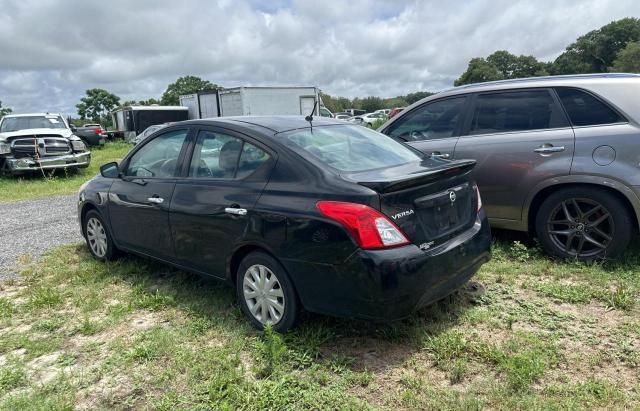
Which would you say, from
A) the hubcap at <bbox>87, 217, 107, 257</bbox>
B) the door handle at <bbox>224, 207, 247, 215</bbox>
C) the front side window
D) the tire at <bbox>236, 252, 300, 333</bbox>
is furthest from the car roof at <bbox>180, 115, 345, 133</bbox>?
the hubcap at <bbox>87, 217, 107, 257</bbox>

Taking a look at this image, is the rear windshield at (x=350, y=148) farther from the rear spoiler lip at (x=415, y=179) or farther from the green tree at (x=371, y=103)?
the green tree at (x=371, y=103)

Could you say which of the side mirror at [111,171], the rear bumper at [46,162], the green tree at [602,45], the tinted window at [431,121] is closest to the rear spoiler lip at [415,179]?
the tinted window at [431,121]

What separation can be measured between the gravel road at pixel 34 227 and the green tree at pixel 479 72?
8086 cm

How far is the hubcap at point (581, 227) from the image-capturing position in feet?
14.0

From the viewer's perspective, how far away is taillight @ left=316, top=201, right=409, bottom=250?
9.30 ft

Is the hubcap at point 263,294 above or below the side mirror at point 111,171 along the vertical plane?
below

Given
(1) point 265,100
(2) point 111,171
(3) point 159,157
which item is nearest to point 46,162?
(2) point 111,171

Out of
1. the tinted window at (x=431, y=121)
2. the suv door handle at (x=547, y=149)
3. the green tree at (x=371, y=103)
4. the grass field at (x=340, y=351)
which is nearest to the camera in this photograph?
the grass field at (x=340, y=351)

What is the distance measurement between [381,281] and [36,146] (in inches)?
514

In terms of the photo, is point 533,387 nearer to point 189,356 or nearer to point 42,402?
point 189,356

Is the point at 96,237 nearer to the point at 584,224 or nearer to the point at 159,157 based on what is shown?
the point at 159,157

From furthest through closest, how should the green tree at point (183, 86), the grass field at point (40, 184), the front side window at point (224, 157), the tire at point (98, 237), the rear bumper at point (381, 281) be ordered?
1. the green tree at point (183, 86)
2. the grass field at point (40, 184)
3. the tire at point (98, 237)
4. the front side window at point (224, 157)
5. the rear bumper at point (381, 281)

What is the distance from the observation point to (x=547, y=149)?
14.7ft

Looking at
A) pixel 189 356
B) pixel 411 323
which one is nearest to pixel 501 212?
pixel 411 323
